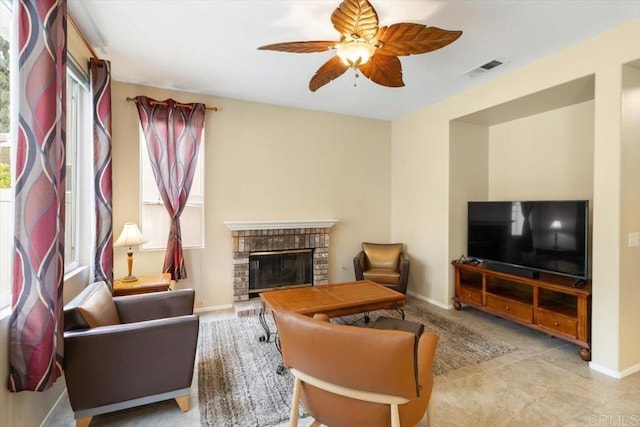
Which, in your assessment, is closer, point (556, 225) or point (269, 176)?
point (556, 225)

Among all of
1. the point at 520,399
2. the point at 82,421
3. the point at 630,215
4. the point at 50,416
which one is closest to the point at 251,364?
the point at 82,421

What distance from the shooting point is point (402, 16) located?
2363 mm

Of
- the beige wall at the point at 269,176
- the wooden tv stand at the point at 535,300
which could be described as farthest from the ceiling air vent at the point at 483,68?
the wooden tv stand at the point at 535,300

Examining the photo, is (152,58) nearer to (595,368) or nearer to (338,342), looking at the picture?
(338,342)

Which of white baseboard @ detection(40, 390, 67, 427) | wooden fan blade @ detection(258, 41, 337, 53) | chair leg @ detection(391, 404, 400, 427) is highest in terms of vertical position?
wooden fan blade @ detection(258, 41, 337, 53)

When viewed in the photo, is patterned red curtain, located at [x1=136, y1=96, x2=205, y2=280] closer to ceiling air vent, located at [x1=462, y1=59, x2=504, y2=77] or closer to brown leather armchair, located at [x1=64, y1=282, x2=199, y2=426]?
brown leather armchair, located at [x1=64, y1=282, x2=199, y2=426]

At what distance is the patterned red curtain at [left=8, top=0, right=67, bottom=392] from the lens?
5.08 feet

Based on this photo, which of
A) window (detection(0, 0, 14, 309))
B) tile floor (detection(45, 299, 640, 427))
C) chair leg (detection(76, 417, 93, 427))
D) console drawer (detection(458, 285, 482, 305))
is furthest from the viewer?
console drawer (detection(458, 285, 482, 305))

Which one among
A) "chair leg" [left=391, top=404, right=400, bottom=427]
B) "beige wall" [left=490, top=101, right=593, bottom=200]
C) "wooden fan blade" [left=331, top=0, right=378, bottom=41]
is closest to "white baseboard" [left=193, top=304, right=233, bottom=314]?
"chair leg" [left=391, top=404, right=400, bottom=427]

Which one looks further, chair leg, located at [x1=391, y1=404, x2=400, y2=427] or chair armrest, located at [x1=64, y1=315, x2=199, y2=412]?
chair armrest, located at [x1=64, y1=315, x2=199, y2=412]

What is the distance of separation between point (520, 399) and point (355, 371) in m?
1.67

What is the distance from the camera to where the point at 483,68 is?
3199mm

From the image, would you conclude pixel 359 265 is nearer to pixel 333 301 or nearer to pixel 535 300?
pixel 333 301

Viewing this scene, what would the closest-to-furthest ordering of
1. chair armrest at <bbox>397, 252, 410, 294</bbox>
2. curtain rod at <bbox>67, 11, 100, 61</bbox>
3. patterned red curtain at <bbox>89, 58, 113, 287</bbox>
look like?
curtain rod at <bbox>67, 11, 100, 61</bbox> < patterned red curtain at <bbox>89, 58, 113, 287</bbox> < chair armrest at <bbox>397, 252, 410, 294</bbox>
